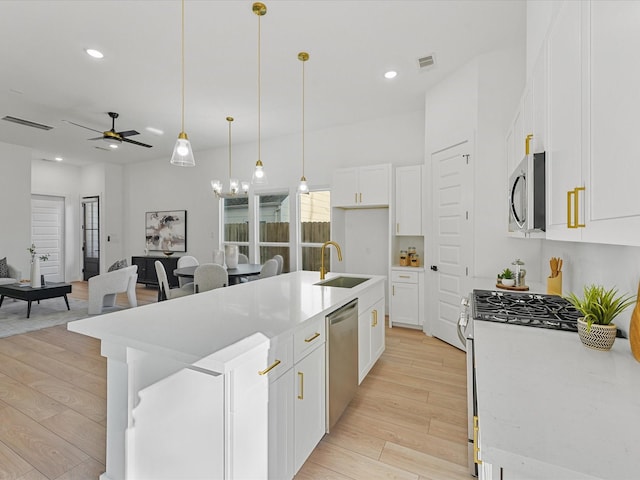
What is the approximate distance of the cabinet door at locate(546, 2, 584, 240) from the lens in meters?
1.06

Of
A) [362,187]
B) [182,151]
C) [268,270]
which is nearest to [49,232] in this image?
[268,270]

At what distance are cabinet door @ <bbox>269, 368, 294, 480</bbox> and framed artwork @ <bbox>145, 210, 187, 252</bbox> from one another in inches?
254

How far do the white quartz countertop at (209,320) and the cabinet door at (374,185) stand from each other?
2461mm

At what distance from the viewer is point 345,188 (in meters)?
4.80

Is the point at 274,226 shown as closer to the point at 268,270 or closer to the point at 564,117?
the point at 268,270

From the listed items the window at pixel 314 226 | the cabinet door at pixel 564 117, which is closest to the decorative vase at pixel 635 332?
the cabinet door at pixel 564 117

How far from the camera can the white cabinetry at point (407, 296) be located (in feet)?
13.8

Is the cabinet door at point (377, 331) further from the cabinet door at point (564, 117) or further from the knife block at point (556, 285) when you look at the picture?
the cabinet door at point (564, 117)

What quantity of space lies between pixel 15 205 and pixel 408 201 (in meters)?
7.54

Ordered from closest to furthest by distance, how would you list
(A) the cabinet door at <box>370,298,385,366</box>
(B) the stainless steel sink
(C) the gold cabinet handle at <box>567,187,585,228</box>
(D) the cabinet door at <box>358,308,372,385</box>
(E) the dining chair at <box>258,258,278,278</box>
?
1. (C) the gold cabinet handle at <box>567,187,585,228</box>
2. (D) the cabinet door at <box>358,308,372,385</box>
3. (A) the cabinet door at <box>370,298,385,366</box>
4. (B) the stainless steel sink
5. (E) the dining chair at <box>258,258,278,278</box>

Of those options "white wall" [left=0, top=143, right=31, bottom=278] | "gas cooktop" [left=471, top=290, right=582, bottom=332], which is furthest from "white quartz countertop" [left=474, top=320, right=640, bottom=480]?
"white wall" [left=0, top=143, right=31, bottom=278]

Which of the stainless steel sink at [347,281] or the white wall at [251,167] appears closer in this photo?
the stainless steel sink at [347,281]

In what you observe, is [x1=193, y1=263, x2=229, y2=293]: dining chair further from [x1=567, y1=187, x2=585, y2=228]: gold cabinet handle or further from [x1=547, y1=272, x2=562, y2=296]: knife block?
[x1=567, y1=187, x2=585, y2=228]: gold cabinet handle

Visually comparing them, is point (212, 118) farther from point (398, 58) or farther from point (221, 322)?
point (221, 322)
